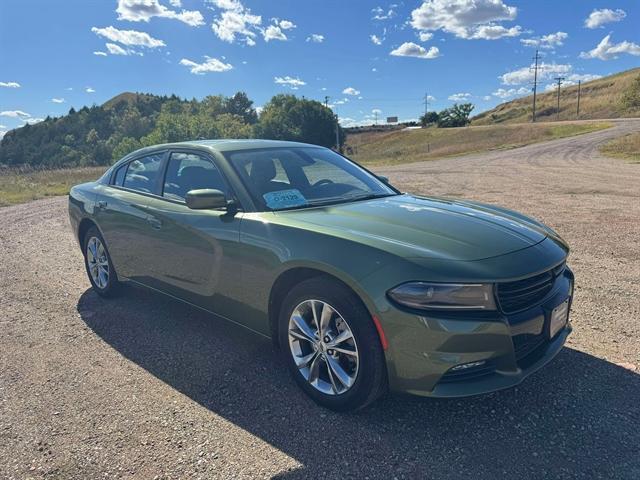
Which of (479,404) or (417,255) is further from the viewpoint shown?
(479,404)

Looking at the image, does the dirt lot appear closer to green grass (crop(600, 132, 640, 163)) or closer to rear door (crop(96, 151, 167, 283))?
rear door (crop(96, 151, 167, 283))

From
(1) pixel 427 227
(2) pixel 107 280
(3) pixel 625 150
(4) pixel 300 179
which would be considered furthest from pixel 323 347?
(3) pixel 625 150

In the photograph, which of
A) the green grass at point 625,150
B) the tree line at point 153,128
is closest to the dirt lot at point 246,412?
the green grass at point 625,150

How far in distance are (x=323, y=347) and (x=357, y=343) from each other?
29 cm

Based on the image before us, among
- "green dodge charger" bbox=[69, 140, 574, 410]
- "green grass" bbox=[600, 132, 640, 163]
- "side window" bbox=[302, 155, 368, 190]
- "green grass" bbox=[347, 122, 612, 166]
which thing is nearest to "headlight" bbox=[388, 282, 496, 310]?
"green dodge charger" bbox=[69, 140, 574, 410]

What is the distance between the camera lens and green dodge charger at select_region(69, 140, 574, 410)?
7.93 ft

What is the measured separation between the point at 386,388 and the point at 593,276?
3.57 meters

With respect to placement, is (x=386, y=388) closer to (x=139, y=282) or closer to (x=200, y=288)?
(x=200, y=288)

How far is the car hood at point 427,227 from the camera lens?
2.61 m

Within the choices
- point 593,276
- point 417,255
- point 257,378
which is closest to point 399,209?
point 417,255

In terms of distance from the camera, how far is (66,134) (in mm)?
119438

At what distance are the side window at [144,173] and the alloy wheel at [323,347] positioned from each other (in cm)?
213

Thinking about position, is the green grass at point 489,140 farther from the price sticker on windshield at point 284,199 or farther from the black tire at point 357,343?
the black tire at point 357,343

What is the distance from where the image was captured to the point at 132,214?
425cm
